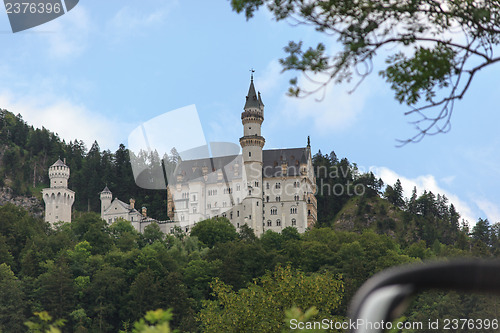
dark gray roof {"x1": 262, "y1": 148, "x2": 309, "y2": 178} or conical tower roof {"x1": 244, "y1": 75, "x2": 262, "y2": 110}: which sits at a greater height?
conical tower roof {"x1": 244, "y1": 75, "x2": 262, "y2": 110}

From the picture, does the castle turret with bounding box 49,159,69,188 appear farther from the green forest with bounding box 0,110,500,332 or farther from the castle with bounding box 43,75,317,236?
the green forest with bounding box 0,110,500,332

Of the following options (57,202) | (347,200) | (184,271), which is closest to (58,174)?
(57,202)

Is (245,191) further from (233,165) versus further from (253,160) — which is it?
(233,165)

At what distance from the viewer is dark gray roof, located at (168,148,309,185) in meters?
130

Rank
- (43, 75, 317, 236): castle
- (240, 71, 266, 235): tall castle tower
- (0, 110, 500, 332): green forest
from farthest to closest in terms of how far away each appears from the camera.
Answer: (43, 75, 317, 236): castle < (240, 71, 266, 235): tall castle tower < (0, 110, 500, 332): green forest

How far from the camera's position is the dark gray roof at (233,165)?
129500 mm

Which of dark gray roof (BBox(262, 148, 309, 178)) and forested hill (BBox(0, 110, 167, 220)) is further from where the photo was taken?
forested hill (BBox(0, 110, 167, 220))

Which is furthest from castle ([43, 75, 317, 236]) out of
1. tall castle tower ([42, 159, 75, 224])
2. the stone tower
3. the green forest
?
the stone tower

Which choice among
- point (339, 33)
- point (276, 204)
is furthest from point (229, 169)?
point (339, 33)

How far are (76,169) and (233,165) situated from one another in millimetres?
59934

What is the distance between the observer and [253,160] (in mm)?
126625

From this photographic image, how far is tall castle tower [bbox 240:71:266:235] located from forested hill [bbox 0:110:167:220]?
25.0 m

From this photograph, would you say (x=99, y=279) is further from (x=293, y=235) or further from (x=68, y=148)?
(x=68, y=148)

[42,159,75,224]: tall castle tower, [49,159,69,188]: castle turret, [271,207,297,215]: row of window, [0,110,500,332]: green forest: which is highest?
[49,159,69,188]: castle turret
